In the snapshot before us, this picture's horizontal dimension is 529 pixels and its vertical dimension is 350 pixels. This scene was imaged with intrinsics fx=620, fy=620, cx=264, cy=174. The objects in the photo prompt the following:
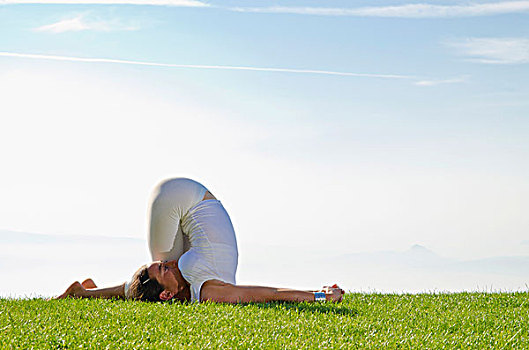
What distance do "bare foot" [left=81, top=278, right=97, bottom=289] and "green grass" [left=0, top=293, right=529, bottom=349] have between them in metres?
0.82

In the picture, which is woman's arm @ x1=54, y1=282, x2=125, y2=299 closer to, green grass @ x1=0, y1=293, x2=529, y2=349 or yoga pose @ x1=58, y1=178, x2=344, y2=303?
yoga pose @ x1=58, y1=178, x2=344, y2=303

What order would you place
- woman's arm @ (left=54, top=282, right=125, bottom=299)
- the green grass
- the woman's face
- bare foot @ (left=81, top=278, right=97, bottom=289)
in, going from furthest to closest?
bare foot @ (left=81, top=278, right=97, bottom=289), woman's arm @ (left=54, top=282, right=125, bottom=299), the woman's face, the green grass

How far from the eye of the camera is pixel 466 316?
610 centimetres

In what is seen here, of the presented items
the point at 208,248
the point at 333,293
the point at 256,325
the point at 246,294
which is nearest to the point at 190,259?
the point at 208,248

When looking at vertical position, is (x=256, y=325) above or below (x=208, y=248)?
below

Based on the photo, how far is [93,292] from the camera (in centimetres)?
686

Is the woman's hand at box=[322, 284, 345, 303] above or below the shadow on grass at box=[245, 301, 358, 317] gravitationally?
above

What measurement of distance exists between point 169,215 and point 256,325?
1.88 m

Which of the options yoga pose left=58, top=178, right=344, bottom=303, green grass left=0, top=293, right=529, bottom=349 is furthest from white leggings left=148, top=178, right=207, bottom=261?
green grass left=0, top=293, right=529, bottom=349

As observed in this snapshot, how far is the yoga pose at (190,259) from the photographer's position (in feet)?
21.0

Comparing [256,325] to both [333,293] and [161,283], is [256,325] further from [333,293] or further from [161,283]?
[333,293]

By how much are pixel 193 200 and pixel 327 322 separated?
2084 millimetres

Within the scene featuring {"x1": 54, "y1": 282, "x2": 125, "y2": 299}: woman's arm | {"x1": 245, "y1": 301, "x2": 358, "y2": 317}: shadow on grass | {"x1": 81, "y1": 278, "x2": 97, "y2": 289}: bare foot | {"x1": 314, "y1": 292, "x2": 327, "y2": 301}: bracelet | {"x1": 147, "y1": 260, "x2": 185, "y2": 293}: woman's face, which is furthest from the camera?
{"x1": 81, "y1": 278, "x2": 97, "y2": 289}: bare foot

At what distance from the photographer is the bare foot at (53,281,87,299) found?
6.80 m
